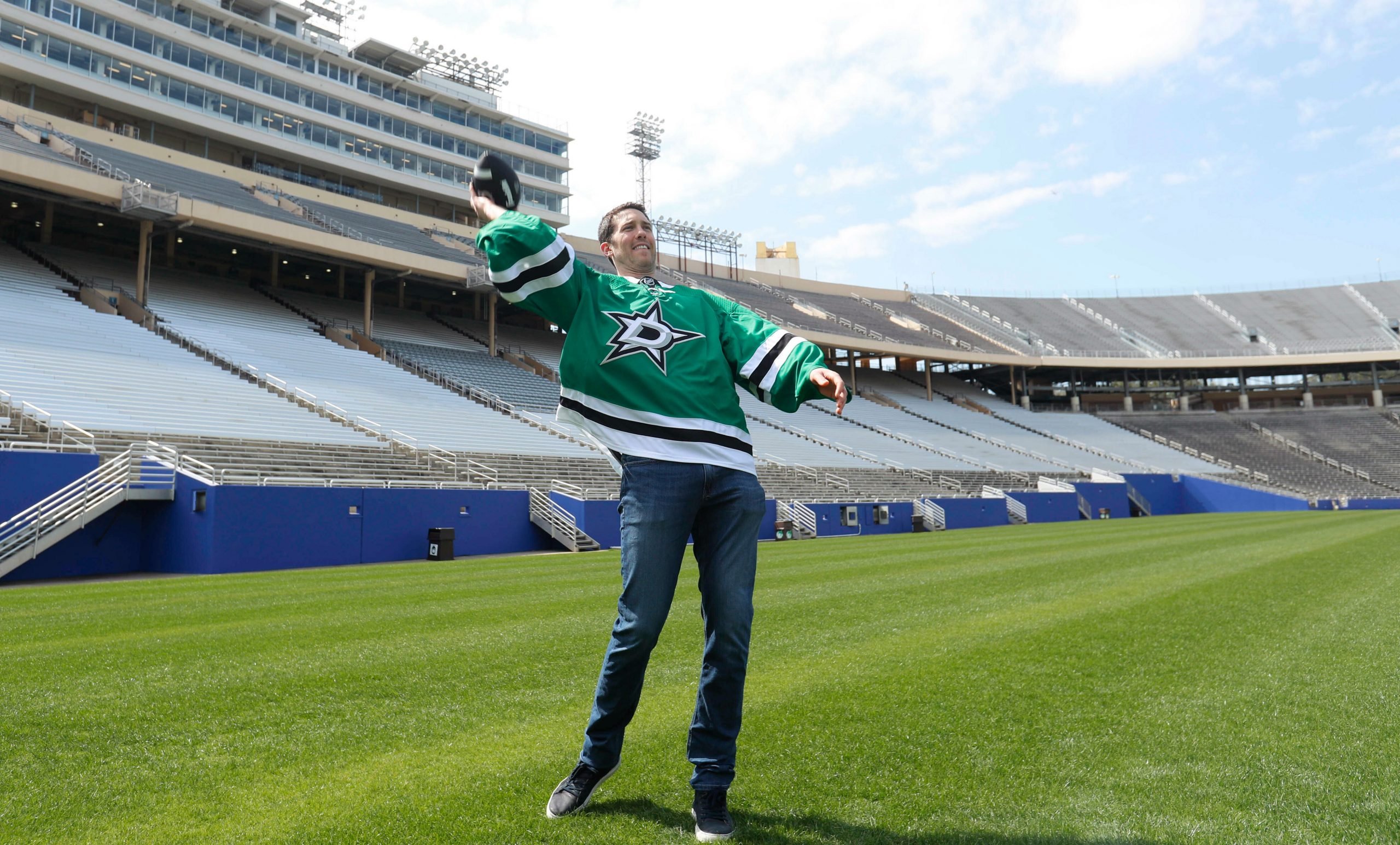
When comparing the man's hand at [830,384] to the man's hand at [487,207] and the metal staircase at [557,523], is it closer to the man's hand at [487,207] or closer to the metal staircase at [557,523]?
the man's hand at [487,207]

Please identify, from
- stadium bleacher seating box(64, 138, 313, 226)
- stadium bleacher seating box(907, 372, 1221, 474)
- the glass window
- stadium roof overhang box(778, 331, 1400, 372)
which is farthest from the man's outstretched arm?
→ stadium roof overhang box(778, 331, 1400, 372)

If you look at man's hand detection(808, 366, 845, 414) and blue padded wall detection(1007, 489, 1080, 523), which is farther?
blue padded wall detection(1007, 489, 1080, 523)

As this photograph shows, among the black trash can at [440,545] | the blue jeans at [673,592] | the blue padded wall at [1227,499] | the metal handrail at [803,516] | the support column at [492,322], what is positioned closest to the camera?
the blue jeans at [673,592]

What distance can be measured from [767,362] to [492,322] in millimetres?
33075

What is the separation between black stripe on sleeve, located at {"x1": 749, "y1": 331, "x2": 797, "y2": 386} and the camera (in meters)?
3.01

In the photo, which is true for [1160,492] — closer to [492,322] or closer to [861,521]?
[861,521]

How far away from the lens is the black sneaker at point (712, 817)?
2473 mm

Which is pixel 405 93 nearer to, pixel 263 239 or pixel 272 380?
pixel 263 239

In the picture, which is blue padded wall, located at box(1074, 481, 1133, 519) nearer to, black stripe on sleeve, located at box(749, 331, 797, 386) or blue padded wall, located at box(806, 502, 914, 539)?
blue padded wall, located at box(806, 502, 914, 539)

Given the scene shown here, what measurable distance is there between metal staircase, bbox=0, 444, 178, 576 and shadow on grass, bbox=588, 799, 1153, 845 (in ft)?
45.7

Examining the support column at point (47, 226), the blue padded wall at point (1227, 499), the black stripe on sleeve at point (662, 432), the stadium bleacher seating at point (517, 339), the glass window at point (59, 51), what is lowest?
the blue padded wall at point (1227, 499)

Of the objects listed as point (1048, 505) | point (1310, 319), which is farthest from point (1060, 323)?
point (1048, 505)

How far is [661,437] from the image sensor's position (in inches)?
112

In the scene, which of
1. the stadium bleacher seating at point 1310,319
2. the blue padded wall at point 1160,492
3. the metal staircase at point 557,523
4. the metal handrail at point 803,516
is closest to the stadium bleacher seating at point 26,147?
the metal staircase at point 557,523
